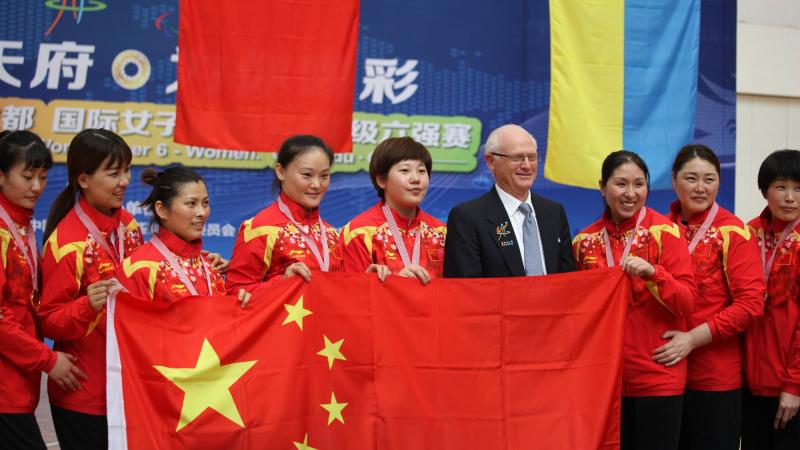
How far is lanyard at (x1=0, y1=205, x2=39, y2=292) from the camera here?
3080 mm

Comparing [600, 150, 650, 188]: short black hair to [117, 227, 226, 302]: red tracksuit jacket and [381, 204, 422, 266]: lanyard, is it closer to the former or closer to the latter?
[381, 204, 422, 266]: lanyard

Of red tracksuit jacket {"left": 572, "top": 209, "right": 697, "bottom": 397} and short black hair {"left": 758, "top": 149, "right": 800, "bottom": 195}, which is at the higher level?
short black hair {"left": 758, "top": 149, "right": 800, "bottom": 195}

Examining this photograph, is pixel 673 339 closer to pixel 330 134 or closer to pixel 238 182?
pixel 330 134

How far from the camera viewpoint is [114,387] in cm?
301

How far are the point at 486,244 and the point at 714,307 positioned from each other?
1.03m

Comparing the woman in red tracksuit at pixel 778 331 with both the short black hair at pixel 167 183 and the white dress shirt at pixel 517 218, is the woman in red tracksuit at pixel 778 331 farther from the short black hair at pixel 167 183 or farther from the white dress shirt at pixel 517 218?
the short black hair at pixel 167 183

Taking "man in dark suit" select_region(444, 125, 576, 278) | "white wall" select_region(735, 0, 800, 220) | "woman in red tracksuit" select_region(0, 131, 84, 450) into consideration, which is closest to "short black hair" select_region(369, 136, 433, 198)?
"man in dark suit" select_region(444, 125, 576, 278)

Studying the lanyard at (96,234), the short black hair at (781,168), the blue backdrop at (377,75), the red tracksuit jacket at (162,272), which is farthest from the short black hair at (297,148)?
the blue backdrop at (377,75)

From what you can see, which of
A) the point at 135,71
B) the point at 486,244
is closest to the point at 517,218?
the point at 486,244

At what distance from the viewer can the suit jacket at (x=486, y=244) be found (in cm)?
329

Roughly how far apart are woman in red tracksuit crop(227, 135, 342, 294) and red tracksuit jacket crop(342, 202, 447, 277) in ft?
0.29

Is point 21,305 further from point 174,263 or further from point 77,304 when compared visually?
point 174,263

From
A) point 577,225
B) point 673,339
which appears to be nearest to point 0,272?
point 673,339

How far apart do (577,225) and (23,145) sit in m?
5.38
